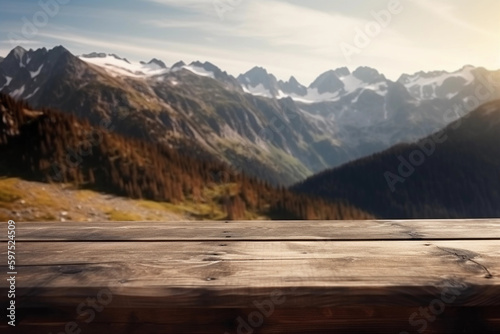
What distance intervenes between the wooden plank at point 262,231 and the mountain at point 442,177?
151m

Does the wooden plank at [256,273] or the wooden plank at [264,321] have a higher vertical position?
the wooden plank at [256,273]

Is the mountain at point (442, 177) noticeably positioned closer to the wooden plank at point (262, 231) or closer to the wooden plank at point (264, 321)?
the wooden plank at point (262, 231)

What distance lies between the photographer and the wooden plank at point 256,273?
5.73 feet

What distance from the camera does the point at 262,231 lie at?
116 inches

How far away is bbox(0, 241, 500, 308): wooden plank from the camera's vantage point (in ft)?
5.73

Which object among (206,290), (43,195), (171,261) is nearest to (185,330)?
(206,290)

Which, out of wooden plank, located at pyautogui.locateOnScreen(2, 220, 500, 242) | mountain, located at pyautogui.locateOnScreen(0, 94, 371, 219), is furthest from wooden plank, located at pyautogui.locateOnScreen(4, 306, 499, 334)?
mountain, located at pyautogui.locateOnScreen(0, 94, 371, 219)

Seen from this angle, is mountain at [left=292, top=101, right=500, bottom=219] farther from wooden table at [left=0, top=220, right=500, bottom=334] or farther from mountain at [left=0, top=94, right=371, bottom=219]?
wooden table at [left=0, top=220, right=500, bottom=334]

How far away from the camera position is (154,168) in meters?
29.9

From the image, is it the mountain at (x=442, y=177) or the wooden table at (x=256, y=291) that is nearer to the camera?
the wooden table at (x=256, y=291)

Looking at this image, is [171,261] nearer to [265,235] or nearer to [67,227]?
[265,235]
